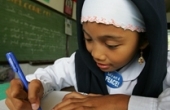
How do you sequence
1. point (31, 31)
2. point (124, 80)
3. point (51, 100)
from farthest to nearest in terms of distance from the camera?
point (31, 31) < point (124, 80) < point (51, 100)

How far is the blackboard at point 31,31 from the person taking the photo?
4.20ft

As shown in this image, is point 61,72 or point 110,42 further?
point 61,72

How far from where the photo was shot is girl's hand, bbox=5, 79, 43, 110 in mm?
416

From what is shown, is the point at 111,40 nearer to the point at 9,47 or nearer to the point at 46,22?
the point at 9,47

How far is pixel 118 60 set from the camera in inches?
20.2

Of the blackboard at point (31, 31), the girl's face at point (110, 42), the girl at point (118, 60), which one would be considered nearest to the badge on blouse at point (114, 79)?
the girl at point (118, 60)

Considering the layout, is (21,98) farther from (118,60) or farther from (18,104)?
(118,60)

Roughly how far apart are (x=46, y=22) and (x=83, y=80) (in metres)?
1.19

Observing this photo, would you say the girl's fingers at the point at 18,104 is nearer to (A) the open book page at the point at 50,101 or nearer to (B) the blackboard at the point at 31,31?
(A) the open book page at the point at 50,101

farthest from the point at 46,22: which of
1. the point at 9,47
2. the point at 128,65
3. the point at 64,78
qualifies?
the point at 128,65

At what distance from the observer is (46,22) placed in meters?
1.74

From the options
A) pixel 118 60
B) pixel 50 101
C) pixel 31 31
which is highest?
pixel 31 31

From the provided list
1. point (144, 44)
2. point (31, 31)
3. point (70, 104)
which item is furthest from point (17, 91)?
point (31, 31)

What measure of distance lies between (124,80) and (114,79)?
3cm
